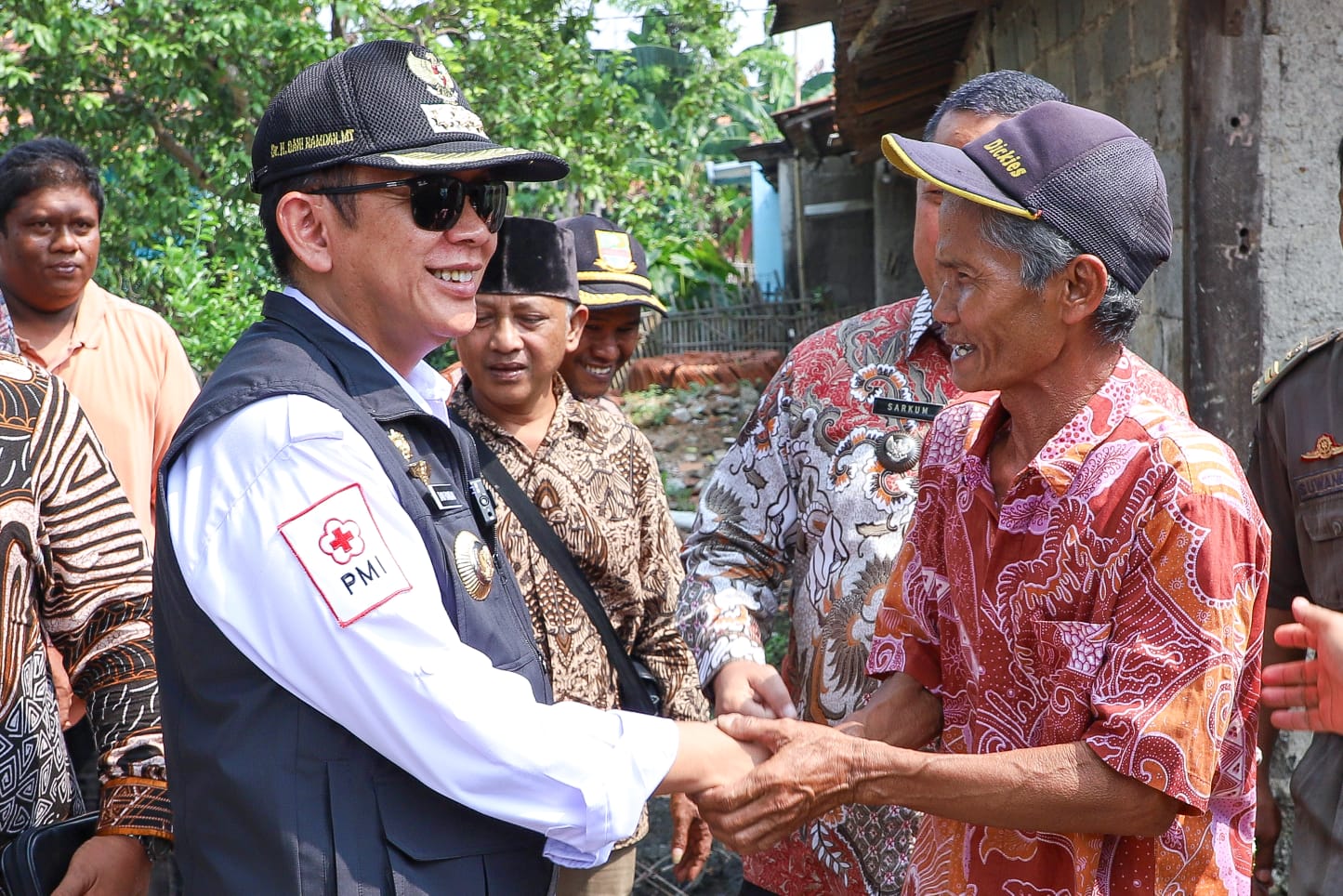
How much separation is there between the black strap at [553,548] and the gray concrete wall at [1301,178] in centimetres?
250

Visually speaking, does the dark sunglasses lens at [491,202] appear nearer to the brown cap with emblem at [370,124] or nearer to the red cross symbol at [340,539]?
the brown cap with emblem at [370,124]

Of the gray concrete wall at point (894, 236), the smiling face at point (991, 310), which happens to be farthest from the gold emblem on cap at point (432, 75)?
the gray concrete wall at point (894, 236)

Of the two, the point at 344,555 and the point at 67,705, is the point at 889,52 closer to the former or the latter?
the point at 67,705

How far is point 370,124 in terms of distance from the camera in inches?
78.5

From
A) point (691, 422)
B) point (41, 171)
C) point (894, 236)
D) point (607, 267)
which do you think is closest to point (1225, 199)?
point (607, 267)

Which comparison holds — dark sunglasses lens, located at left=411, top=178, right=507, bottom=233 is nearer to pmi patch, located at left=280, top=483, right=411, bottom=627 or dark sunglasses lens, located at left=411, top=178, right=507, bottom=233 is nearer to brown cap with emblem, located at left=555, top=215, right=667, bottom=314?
pmi patch, located at left=280, top=483, right=411, bottom=627

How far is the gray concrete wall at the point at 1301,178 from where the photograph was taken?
4.19m

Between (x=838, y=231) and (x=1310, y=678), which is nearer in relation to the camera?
(x=1310, y=678)

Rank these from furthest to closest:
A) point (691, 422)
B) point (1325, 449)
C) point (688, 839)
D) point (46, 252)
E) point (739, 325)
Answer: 1. point (739, 325)
2. point (691, 422)
3. point (46, 252)
4. point (688, 839)
5. point (1325, 449)

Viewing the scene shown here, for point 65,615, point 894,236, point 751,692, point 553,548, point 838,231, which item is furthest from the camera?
point 838,231

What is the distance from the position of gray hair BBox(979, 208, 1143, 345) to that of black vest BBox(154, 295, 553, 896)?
974mm

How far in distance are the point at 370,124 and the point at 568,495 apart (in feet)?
4.86

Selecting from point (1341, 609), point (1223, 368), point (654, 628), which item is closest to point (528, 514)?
point (654, 628)

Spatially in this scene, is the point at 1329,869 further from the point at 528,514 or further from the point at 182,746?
the point at 182,746
